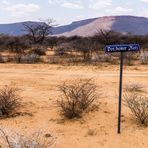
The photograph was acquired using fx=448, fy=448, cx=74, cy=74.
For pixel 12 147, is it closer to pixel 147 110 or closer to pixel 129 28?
pixel 147 110

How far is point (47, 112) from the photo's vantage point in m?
11.2

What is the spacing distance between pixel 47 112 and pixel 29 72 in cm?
916

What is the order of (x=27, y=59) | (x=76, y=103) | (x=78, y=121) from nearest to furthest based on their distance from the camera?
1. (x=78, y=121)
2. (x=76, y=103)
3. (x=27, y=59)

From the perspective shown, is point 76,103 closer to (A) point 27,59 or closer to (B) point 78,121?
(B) point 78,121

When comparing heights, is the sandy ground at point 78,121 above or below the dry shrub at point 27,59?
below

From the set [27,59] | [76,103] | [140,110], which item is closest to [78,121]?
[76,103]

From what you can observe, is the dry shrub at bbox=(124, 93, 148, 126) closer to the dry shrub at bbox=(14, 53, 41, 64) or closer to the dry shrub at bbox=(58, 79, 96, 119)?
the dry shrub at bbox=(58, 79, 96, 119)

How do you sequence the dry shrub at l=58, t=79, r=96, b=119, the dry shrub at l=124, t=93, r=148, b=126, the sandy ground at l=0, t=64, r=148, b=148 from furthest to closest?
1. the dry shrub at l=58, t=79, r=96, b=119
2. the dry shrub at l=124, t=93, r=148, b=126
3. the sandy ground at l=0, t=64, r=148, b=148

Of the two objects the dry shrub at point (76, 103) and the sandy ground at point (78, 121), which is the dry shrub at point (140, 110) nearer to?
the sandy ground at point (78, 121)

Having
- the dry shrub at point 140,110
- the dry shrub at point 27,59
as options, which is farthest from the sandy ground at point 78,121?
the dry shrub at point 27,59

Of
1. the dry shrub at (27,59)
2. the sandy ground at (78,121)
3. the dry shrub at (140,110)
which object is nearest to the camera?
the sandy ground at (78,121)

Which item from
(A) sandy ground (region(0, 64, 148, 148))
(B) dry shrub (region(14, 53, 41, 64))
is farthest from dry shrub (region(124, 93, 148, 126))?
(B) dry shrub (region(14, 53, 41, 64))

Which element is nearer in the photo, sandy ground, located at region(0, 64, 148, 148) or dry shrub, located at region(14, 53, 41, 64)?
sandy ground, located at region(0, 64, 148, 148)

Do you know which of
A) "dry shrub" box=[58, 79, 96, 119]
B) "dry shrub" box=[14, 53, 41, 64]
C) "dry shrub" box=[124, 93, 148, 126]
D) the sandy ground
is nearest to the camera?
the sandy ground
